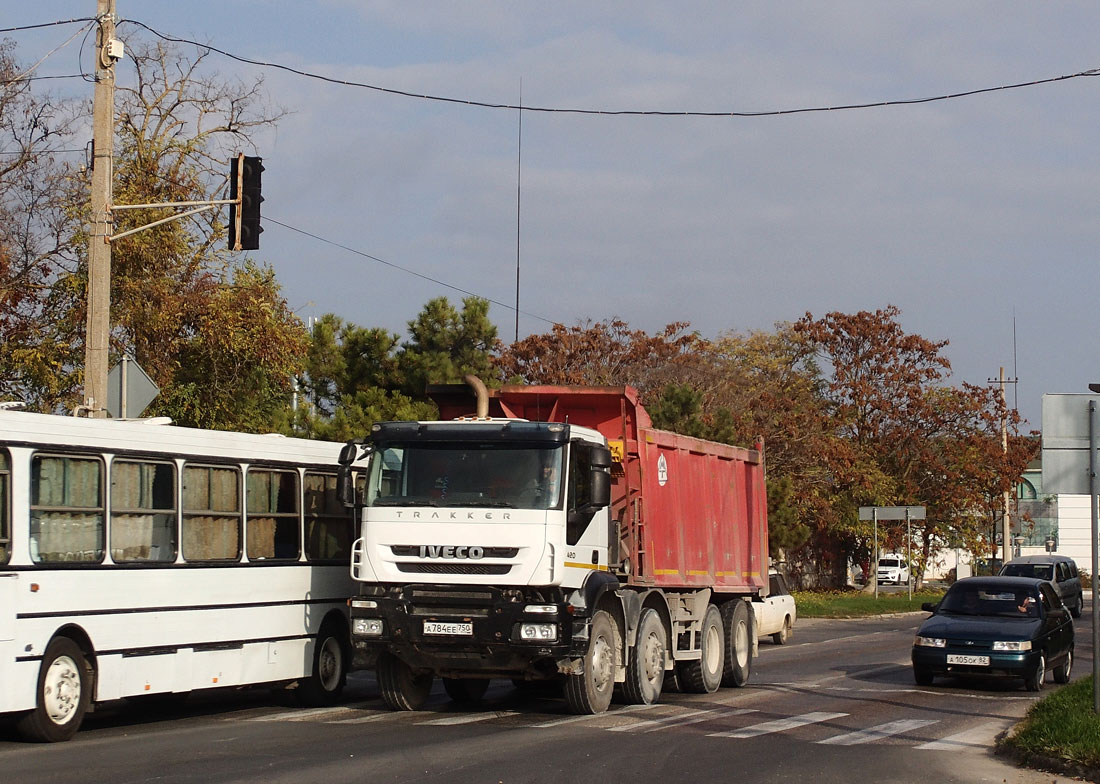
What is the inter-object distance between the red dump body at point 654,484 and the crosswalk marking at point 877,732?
118 inches

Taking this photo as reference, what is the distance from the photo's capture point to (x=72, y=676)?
13102 millimetres


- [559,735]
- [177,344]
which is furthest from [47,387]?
[559,735]

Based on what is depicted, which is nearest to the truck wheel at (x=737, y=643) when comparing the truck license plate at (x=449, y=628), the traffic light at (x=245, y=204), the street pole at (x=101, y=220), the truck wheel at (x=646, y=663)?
the truck wheel at (x=646, y=663)

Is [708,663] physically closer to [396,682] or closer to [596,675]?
[596,675]

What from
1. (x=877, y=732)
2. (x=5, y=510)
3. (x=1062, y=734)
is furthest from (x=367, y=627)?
(x=1062, y=734)

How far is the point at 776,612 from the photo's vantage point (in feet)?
98.4

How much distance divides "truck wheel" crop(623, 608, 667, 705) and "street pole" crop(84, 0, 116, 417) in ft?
22.1

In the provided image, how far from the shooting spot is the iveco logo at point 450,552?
14875 mm

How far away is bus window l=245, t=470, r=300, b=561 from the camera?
52.4 ft

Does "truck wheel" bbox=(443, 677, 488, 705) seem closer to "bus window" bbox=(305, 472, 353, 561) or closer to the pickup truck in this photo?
"bus window" bbox=(305, 472, 353, 561)

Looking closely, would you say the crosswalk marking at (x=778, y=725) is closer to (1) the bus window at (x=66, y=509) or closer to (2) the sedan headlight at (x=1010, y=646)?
(2) the sedan headlight at (x=1010, y=646)

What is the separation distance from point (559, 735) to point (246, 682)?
3.70 m

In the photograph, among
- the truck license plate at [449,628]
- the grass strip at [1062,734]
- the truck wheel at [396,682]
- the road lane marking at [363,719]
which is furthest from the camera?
the truck wheel at [396,682]

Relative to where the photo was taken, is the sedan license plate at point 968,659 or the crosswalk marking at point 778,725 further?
the sedan license plate at point 968,659
